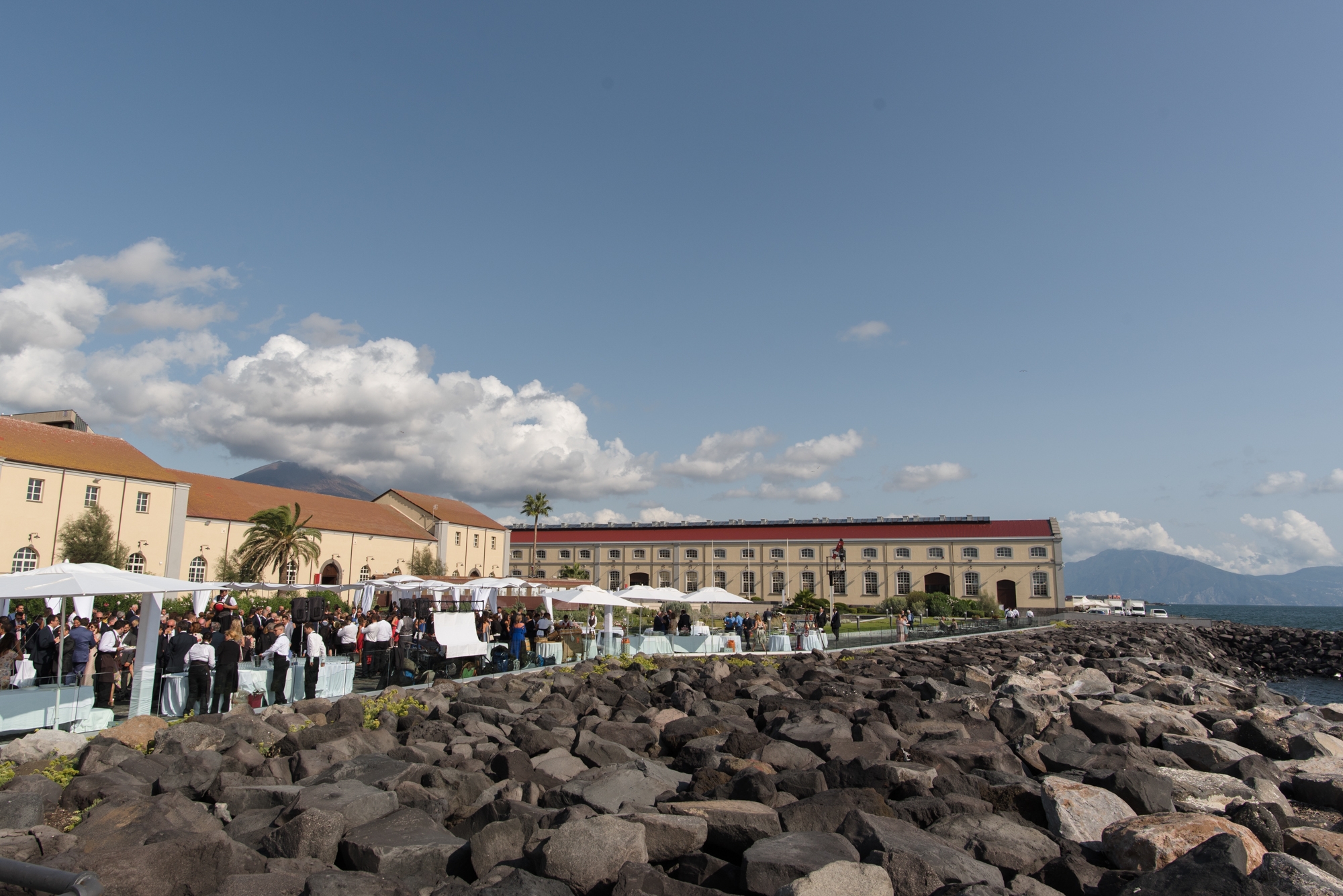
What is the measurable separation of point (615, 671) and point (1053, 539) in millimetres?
75516

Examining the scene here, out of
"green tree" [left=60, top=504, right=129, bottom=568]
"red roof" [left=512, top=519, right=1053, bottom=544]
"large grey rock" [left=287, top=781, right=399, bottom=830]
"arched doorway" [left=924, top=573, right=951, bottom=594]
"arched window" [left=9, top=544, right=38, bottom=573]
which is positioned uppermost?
"red roof" [left=512, top=519, right=1053, bottom=544]

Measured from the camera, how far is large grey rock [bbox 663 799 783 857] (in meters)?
7.70

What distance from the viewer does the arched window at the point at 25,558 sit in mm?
47750

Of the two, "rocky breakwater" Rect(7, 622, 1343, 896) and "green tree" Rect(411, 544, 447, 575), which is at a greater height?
"green tree" Rect(411, 544, 447, 575)

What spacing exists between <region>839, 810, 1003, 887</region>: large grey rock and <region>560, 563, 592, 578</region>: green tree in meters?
89.0

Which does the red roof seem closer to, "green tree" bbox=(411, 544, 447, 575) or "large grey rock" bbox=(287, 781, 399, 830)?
"green tree" bbox=(411, 544, 447, 575)

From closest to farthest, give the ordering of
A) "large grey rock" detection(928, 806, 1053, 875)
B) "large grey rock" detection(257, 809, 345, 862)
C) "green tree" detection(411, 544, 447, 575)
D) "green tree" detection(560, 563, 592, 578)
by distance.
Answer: "large grey rock" detection(928, 806, 1053, 875), "large grey rock" detection(257, 809, 345, 862), "green tree" detection(411, 544, 447, 575), "green tree" detection(560, 563, 592, 578)

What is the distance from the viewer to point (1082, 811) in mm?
8750

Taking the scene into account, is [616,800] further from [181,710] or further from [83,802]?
[181,710]

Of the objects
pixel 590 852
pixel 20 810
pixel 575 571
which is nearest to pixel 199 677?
pixel 20 810

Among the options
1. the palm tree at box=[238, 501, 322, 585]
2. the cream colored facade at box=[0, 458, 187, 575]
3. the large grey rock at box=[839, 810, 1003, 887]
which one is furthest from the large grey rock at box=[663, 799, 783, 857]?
the palm tree at box=[238, 501, 322, 585]

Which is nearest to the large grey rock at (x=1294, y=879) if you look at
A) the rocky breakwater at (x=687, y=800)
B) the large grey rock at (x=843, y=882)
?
the rocky breakwater at (x=687, y=800)

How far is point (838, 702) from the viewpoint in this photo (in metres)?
16.7

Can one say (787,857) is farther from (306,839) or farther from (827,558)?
(827,558)
